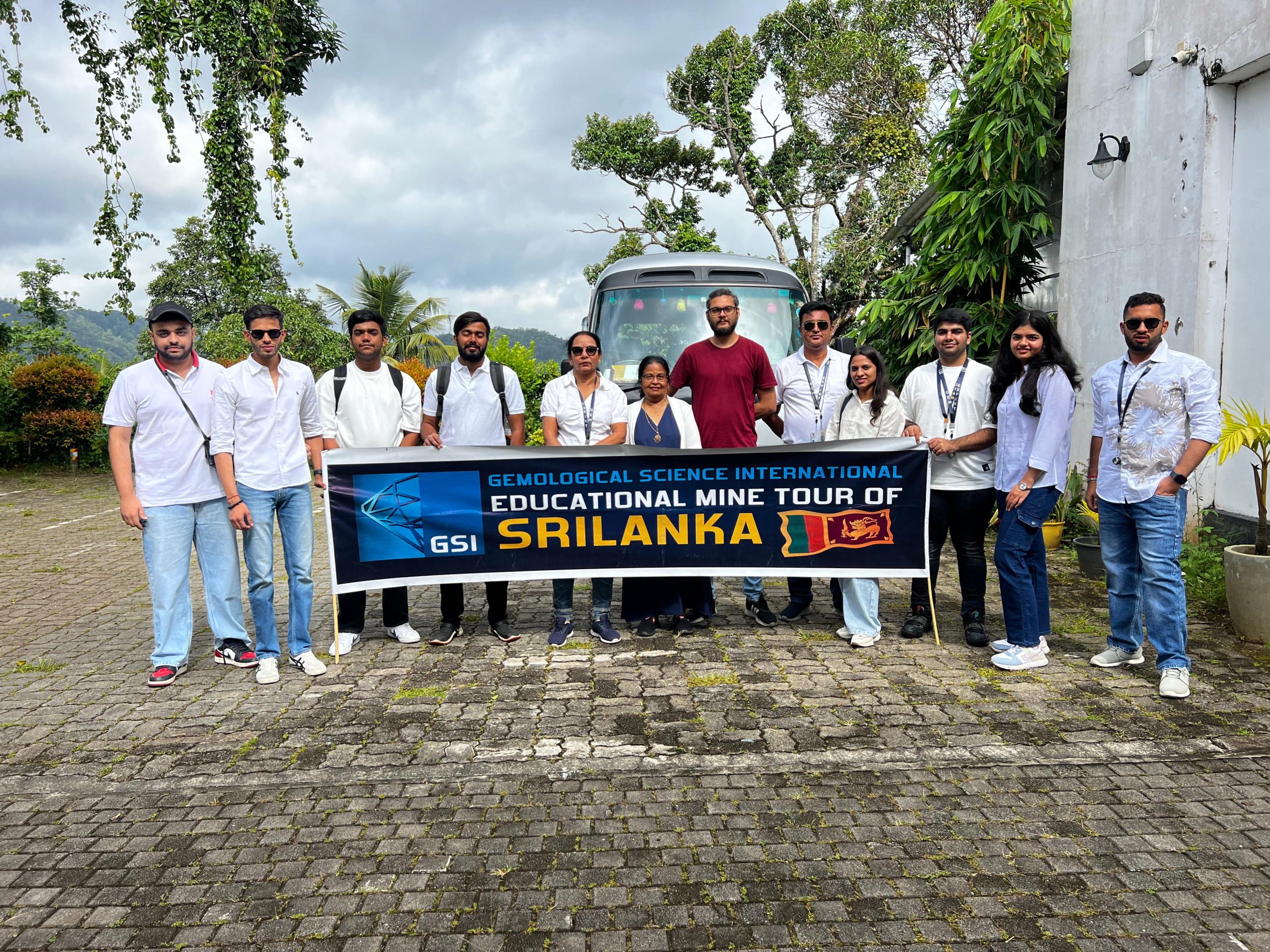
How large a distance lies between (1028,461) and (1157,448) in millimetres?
651

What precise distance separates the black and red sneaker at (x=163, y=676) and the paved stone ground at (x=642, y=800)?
103 millimetres

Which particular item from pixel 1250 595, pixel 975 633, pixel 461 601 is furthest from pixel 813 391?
pixel 1250 595

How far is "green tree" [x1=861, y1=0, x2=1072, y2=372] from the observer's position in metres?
9.73

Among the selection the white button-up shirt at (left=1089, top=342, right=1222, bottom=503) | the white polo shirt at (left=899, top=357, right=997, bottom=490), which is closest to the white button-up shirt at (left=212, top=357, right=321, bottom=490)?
the white polo shirt at (left=899, top=357, right=997, bottom=490)

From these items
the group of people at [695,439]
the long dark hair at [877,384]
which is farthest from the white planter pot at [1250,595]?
the long dark hair at [877,384]

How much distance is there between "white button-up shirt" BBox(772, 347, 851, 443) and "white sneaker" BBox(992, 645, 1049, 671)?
6.26ft

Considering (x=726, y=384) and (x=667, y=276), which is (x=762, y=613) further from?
(x=667, y=276)

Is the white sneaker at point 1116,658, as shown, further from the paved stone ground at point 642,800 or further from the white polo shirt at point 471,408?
the white polo shirt at point 471,408

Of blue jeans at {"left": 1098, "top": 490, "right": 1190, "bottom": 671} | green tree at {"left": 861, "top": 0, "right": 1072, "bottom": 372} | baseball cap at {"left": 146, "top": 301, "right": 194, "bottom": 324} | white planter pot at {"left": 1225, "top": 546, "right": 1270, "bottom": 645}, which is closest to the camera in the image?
blue jeans at {"left": 1098, "top": 490, "right": 1190, "bottom": 671}

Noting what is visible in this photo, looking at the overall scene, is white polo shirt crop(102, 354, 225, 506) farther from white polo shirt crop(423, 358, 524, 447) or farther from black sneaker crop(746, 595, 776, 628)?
black sneaker crop(746, 595, 776, 628)

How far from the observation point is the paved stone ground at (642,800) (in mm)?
2869

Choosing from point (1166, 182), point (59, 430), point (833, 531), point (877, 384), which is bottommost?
point (833, 531)

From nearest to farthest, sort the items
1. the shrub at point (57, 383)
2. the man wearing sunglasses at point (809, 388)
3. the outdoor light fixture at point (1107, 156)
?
the man wearing sunglasses at point (809, 388)
the outdoor light fixture at point (1107, 156)
the shrub at point (57, 383)

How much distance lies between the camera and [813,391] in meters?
6.27
